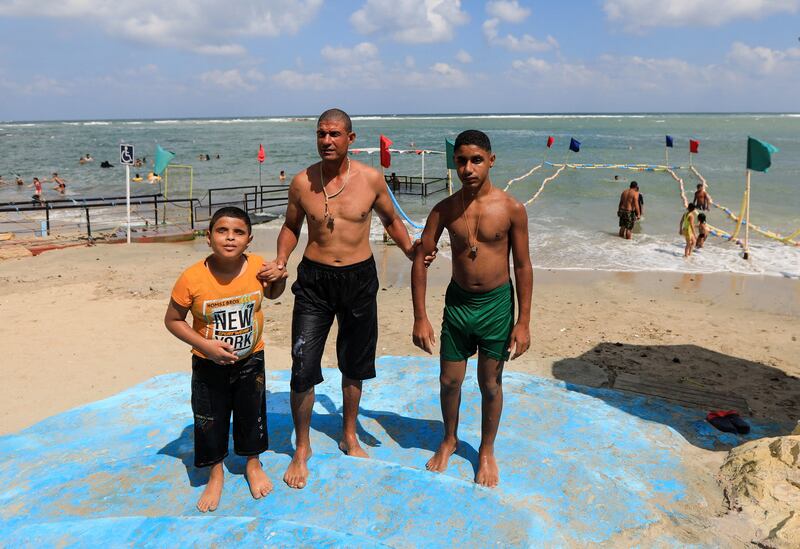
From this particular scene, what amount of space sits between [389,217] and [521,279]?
0.86 m

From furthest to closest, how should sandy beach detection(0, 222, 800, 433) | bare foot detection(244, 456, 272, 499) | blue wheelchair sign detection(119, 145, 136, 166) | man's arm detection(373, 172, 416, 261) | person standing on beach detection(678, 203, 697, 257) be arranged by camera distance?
person standing on beach detection(678, 203, 697, 257)
blue wheelchair sign detection(119, 145, 136, 166)
sandy beach detection(0, 222, 800, 433)
man's arm detection(373, 172, 416, 261)
bare foot detection(244, 456, 272, 499)

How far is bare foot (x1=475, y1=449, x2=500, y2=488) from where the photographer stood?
10.1ft

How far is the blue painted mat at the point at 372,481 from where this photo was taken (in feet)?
8.10

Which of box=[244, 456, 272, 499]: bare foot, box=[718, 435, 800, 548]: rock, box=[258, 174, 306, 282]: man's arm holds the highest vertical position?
box=[258, 174, 306, 282]: man's arm

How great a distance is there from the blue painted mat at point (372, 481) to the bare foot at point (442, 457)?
69 mm

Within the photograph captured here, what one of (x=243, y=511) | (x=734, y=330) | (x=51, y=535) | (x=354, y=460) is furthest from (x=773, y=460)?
(x=734, y=330)

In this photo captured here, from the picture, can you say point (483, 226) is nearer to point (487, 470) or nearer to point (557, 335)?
point (487, 470)

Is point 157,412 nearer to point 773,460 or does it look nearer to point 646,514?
point 646,514

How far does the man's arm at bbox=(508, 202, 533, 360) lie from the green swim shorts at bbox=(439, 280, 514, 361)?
0.19 ft

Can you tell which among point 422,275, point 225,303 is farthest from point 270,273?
point 422,275

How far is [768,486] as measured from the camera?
129 inches

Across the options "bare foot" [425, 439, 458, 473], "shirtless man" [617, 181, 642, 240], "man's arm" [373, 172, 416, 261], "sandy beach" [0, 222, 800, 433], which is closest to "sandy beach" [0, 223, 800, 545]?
"sandy beach" [0, 222, 800, 433]

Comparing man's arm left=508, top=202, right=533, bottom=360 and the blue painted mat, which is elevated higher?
man's arm left=508, top=202, right=533, bottom=360

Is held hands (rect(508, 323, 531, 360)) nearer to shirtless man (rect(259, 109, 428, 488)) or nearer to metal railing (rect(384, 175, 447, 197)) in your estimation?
shirtless man (rect(259, 109, 428, 488))
